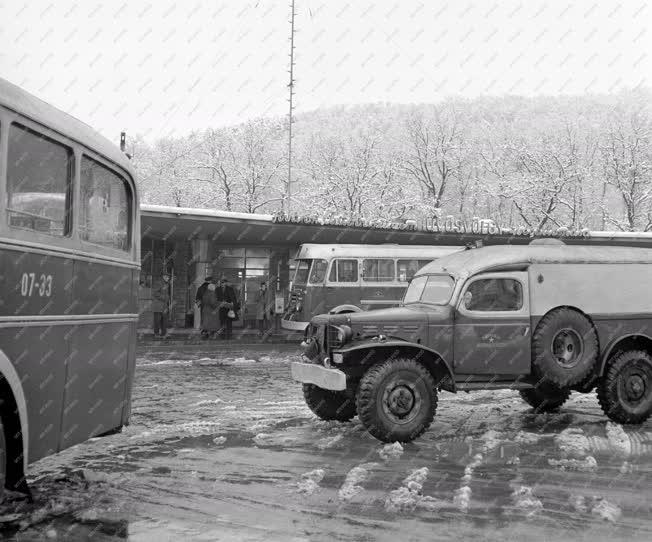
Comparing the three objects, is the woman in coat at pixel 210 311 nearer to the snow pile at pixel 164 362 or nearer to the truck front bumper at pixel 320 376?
the snow pile at pixel 164 362

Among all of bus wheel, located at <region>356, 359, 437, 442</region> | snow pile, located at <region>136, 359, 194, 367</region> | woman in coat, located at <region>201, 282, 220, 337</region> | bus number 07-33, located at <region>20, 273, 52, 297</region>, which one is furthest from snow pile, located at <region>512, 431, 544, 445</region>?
woman in coat, located at <region>201, 282, 220, 337</region>

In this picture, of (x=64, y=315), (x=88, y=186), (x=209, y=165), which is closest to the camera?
(x=64, y=315)

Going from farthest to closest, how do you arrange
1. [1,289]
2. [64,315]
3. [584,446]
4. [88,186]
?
[584,446], [88,186], [64,315], [1,289]

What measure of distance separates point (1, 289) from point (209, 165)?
195ft

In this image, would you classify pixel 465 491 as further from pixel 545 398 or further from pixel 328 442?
pixel 545 398

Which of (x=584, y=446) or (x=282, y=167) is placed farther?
(x=282, y=167)

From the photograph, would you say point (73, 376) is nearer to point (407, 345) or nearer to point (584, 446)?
point (407, 345)

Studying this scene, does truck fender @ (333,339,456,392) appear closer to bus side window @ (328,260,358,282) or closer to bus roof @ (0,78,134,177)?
bus roof @ (0,78,134,177)

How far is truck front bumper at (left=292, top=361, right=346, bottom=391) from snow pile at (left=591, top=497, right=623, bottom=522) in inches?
114

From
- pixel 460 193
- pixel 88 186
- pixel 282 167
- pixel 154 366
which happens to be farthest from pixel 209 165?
pixel 88 186

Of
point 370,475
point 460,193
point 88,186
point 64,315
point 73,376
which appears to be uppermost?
point 460,193

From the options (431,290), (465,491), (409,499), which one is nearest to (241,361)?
(431,290)

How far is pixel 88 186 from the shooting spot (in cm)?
531

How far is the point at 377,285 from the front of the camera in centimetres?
1977
